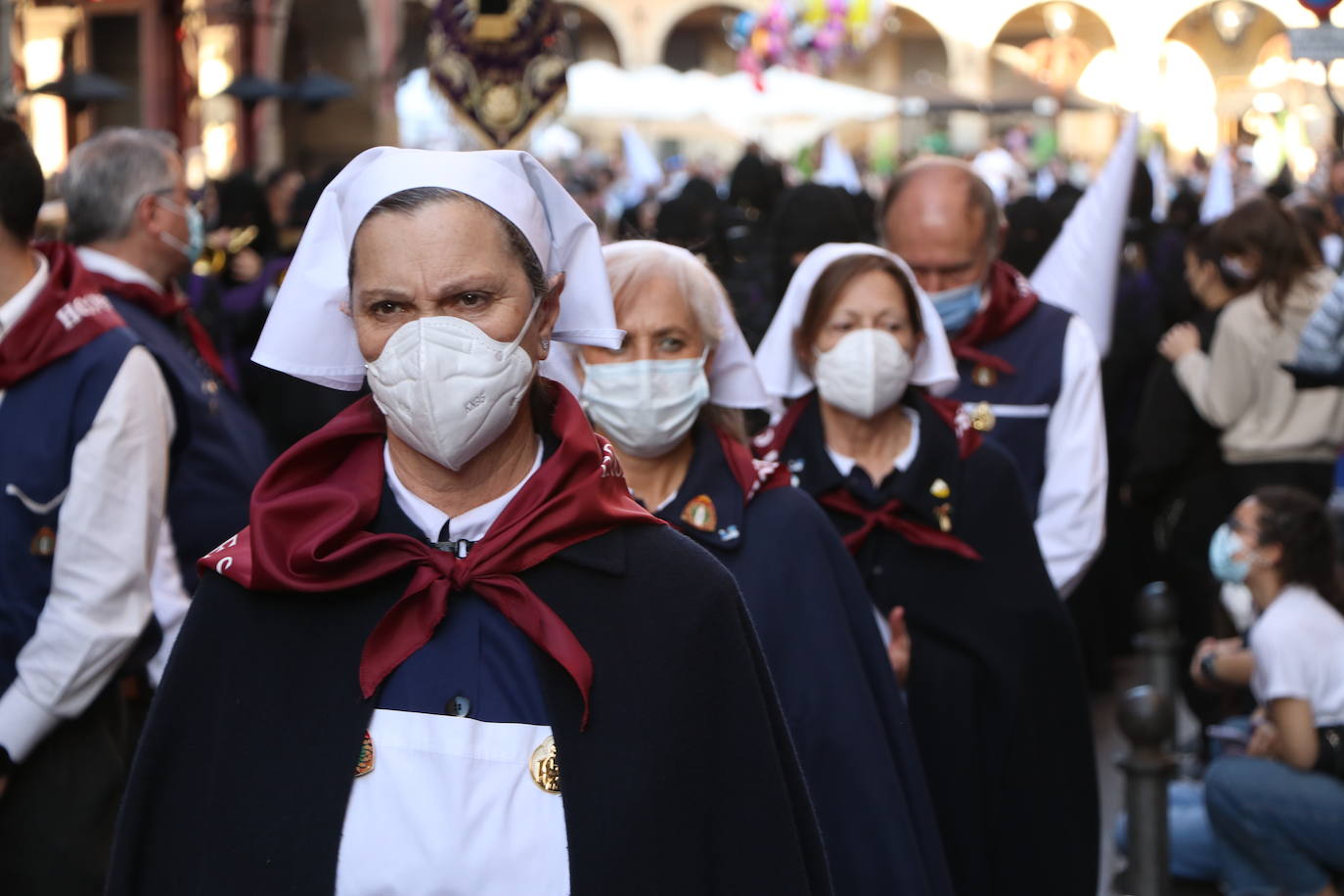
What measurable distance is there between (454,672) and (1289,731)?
417 centimetres

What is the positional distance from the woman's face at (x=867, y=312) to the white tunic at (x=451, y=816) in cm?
239

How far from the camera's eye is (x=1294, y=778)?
19.8 feet

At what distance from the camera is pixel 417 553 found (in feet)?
8.42

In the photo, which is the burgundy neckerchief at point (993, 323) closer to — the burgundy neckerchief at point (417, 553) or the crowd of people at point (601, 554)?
the crowd of people at point (601, 554)

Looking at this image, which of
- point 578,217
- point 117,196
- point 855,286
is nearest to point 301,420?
point 117,196

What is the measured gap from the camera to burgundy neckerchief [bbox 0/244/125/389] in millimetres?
4047

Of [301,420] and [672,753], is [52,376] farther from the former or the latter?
[301,420]

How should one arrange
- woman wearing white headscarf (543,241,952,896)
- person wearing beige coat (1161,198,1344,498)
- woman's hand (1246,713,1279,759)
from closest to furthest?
woman wearing white headscarf (543,241,952,896), woman's hand (1246,713,1279,759), person wearing beige coat (1161,198,1344,498)

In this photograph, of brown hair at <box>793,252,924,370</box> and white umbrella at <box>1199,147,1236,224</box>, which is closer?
brown hair at <box>793,252,924,370</box>

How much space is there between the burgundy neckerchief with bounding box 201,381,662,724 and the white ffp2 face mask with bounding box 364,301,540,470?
0.11 m

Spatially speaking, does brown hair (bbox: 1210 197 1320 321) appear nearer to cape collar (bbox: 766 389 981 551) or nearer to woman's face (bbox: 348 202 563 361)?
cape collar (bbox: 766 389 981 551)

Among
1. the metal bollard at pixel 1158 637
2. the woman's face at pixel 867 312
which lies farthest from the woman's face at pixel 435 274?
the metal bollard at pixel 1158 637

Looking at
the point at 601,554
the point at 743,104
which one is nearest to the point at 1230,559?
the point at 601,554

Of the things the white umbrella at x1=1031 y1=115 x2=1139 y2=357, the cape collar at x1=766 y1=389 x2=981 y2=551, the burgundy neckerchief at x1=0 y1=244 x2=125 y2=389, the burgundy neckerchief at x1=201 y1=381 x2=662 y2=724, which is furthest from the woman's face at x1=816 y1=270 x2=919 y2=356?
the white umbrella at x1=1031 y1=115 x2=1139 y2=357
